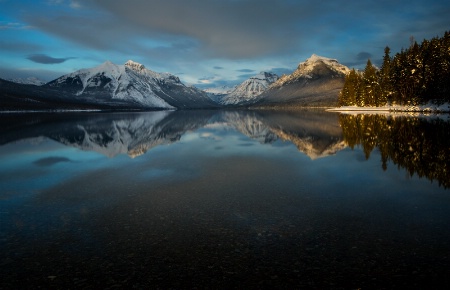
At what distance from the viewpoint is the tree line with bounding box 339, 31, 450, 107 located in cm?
9088

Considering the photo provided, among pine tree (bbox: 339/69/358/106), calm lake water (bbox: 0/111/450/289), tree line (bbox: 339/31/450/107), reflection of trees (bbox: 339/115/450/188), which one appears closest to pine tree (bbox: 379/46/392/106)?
tree line (bbox: 339/31/450/107)

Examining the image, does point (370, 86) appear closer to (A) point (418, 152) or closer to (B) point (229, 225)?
(A) point (418, 152)

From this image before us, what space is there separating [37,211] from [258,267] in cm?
1090

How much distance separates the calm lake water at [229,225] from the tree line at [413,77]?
3105 inches

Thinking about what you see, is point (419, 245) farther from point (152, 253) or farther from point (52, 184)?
point (52, 184)

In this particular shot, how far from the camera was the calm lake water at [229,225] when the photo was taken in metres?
9.32

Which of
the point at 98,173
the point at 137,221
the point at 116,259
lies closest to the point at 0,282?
the point at 116,259

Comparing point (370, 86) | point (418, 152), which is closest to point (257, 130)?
point (418, 152)

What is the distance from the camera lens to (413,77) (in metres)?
99.6

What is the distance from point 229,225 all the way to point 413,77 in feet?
345

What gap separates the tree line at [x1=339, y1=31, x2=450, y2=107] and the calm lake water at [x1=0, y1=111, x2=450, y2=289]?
A: 78874mm

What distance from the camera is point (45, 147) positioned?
39.4 meters

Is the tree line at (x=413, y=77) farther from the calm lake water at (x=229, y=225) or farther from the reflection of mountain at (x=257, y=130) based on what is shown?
the calm lake water at (x=229, y=225)

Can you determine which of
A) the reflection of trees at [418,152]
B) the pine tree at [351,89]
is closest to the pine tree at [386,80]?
the pine tree at [351,89]
